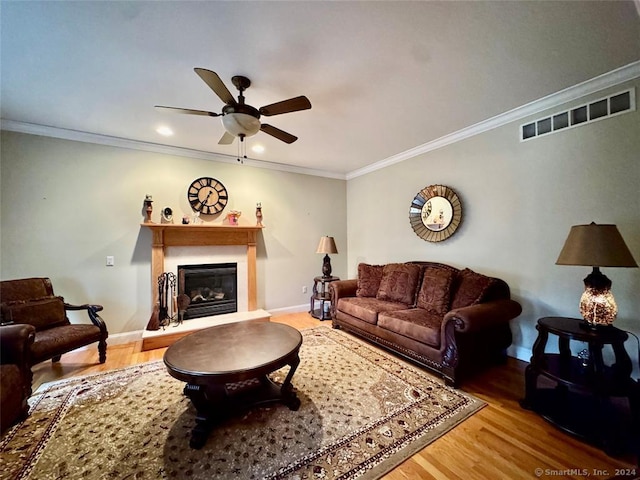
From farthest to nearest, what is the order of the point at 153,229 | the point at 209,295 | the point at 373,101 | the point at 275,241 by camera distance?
the point at 275,241
the point at 209,295
the point at 153,229
the point at 373,101

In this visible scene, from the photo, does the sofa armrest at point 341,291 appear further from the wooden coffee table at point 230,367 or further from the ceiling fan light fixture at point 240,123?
the ceiling fan light fixture at point 240,123

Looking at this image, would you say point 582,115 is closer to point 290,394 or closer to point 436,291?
point 436,291

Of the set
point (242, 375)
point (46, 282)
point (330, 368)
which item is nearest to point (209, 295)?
point (46, 282)

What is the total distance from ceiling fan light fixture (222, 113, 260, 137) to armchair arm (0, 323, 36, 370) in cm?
220

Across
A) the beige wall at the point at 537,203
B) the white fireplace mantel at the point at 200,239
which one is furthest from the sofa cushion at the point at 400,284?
the white fireplace mantel at the point at 200,239

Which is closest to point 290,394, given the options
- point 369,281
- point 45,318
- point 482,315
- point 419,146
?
point 482,315

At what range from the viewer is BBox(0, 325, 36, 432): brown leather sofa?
1.74 metres

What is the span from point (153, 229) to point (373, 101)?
3289 millimetres

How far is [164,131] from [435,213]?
3771mm

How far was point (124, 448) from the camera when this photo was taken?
5.40 ft

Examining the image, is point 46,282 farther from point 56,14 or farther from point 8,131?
point 56,14

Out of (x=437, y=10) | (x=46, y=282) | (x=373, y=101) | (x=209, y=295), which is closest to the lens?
(x=437, y=10)

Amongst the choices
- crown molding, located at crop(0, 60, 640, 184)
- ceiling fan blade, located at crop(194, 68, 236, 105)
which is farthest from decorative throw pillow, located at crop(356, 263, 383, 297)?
ceiling fan blade, located at crop(194, 68, 236, 105)

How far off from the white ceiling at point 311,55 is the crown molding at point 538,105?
0.42 feet
